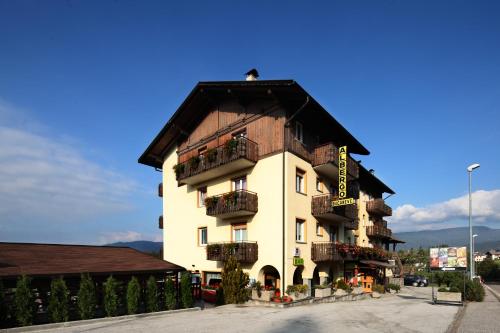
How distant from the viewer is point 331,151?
22.3 metres

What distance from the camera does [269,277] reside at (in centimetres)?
2144

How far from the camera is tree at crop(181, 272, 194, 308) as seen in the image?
1731 centimetres

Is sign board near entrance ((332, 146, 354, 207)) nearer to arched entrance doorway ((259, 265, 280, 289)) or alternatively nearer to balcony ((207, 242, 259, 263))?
arched entrance doorway ((259, 265, 280, 289))

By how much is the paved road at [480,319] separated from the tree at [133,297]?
39.1 feet

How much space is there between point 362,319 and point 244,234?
9361 millimetres

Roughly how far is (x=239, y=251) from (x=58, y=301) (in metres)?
9.74

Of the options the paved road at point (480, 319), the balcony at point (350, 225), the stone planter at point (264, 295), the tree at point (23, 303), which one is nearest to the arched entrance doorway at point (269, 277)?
the stone planter at point (264, 295)

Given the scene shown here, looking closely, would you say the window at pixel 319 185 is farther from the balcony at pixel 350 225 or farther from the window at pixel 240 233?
the window at pixel 240 233

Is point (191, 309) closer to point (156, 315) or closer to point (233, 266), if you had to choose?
point (156, 315)

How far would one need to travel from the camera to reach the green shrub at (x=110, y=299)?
14.7 m

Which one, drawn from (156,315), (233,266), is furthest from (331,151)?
(156,315)

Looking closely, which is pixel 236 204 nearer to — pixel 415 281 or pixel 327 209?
pixel 327 209

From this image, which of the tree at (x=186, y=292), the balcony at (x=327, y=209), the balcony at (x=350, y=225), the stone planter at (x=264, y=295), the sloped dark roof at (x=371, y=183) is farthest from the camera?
the sloped dark roof at (x=371, y=183)

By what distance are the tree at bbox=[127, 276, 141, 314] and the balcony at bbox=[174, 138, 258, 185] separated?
9.12 metres
